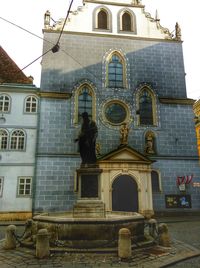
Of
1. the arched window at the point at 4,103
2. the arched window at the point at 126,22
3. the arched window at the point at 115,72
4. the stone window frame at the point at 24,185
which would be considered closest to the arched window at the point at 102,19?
the arched window at the point at 126,22

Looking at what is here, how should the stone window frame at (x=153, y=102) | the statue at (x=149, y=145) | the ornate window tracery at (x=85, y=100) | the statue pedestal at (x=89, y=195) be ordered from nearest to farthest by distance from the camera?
the statue pedestal at (x=89, y=195)
the statue at (x=149, y=145)
the ornate window tracery at (x=85, y=100)
the stone window frame at (x=153, y=102)

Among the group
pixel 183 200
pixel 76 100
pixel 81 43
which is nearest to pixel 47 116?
pixel 76 100

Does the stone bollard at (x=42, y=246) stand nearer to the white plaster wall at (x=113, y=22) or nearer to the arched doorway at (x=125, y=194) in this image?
the arched doorway at (x=125, y=194)

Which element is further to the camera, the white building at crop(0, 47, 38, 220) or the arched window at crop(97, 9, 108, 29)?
the arched window at crop(97, 9, 108, 29)

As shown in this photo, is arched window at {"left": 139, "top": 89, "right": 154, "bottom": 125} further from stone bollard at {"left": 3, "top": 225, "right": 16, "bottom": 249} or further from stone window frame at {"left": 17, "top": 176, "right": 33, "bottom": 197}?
stone bollard at {"left": 3, "top": 225, "right": 16, "bottom": 249}

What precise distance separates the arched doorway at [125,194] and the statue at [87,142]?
9024 millimetres

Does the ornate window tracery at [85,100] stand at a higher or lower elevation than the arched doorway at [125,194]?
higher

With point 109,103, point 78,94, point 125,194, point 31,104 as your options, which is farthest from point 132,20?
point 125,194

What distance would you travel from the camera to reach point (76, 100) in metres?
20.2

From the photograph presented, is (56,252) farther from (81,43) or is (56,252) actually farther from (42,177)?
(81,43)

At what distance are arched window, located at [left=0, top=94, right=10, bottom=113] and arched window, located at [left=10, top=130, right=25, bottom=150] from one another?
185 cm

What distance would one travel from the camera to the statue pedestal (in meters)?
9.03

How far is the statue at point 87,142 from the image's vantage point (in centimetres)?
982

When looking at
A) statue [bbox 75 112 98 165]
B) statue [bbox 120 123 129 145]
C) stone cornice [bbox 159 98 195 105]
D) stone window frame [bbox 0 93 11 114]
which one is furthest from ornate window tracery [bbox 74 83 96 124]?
statue [bbox 75 112 98 165]
